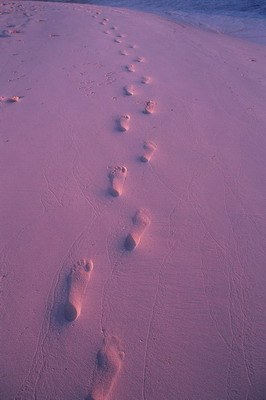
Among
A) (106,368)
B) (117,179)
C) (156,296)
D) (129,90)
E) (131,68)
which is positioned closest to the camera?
(106,368)

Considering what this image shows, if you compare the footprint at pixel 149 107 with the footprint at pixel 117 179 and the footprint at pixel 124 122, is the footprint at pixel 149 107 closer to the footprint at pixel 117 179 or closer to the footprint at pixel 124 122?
the footprint at pixel 124 122

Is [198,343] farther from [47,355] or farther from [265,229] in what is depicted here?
[265,229]

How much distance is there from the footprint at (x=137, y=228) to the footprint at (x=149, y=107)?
51.8 inches

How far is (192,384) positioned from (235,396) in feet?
0.63

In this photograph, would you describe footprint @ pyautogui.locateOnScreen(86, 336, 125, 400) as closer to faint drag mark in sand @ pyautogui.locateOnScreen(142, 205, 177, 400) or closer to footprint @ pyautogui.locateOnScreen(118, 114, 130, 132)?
faint drag mark in sand @ pyautogui.locateOnScreen(142, 205, 177, 400)

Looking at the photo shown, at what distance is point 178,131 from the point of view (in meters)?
2.76

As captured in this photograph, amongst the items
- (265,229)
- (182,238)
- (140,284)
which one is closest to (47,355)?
(140,284)

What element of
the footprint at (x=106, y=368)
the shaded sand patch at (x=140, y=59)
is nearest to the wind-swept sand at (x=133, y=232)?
the footprint at (x=106, y=368)

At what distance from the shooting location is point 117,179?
7.46 feet

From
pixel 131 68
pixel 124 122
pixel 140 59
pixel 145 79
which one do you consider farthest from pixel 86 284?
pixel 140 59

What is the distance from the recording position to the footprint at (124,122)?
2.77 m

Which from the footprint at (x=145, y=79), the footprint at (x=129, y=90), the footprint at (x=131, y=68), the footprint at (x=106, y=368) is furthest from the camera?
the footprint at (x=131, y=68)

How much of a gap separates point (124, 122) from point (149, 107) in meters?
0.38

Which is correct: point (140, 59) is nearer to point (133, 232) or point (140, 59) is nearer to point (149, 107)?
point (149, 107)
